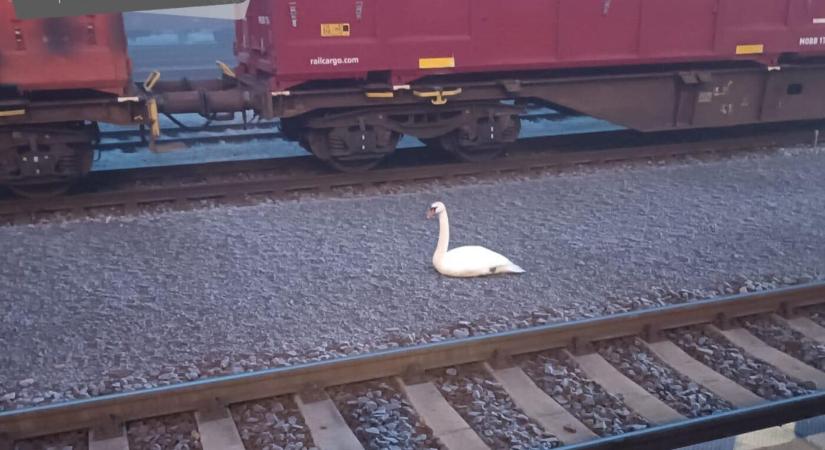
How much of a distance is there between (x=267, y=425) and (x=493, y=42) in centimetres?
651

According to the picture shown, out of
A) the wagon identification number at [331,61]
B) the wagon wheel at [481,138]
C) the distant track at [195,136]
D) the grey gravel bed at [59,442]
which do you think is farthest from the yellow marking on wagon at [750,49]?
the grey gravel bed at [59,442]

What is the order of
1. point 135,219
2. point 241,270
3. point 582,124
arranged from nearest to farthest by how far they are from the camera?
point 241,270, point 135,219, point 582,124

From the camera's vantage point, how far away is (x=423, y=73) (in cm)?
930

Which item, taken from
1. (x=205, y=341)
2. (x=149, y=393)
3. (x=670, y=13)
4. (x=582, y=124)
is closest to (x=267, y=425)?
(x=149, y=393)

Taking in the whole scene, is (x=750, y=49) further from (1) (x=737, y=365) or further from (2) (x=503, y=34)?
(1) (x=737, y=365)

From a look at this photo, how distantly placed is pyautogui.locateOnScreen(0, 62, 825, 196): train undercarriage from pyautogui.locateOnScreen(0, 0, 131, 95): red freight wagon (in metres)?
0.25

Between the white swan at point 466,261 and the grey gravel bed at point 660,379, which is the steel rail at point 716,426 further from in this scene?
the white swan at point 466,261

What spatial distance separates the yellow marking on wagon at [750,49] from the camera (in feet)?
34.9

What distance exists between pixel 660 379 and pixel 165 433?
310cm

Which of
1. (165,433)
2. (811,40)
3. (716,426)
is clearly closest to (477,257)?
(716,426)

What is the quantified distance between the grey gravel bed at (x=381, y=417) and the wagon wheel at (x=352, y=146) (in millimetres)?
5011

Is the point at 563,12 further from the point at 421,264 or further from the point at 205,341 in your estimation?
the point at 205,341

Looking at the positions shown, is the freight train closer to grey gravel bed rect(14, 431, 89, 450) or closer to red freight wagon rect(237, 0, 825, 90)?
red freight wagon rect(237, 0, 825, 90)

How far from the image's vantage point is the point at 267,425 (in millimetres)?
4277
